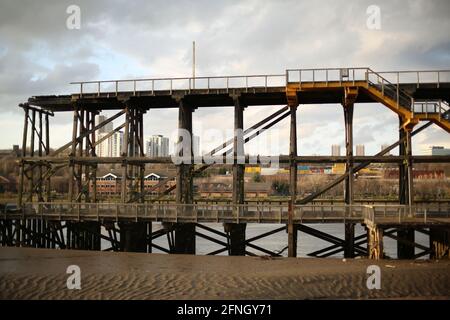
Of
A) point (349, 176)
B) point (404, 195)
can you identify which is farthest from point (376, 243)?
point (404, 195)

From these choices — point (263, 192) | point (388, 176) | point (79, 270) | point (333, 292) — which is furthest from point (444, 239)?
point (388, 176)

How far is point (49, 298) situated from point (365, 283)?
11988 mm

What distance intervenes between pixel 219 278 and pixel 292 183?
9.61 metres

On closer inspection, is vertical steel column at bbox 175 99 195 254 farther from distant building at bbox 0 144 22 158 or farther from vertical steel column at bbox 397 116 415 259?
distant building at bbox 0 144 22 158

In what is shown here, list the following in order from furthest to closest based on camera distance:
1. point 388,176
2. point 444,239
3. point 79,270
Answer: point 388,176, point 444,239, point 79,270

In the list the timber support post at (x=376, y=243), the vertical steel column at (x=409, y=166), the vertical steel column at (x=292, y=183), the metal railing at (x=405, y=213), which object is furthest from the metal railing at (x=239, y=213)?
the vertical steel column at (x=409, y=166)

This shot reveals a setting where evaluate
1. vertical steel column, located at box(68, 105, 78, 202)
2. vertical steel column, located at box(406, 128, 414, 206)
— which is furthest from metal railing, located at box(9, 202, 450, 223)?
vertical steel column, located at box(68, 105, 78, 202)

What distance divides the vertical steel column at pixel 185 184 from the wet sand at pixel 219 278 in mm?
3836

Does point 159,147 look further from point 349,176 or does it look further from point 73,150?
point 349,176

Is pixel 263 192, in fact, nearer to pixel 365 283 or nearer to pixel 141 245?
pixel 141 245

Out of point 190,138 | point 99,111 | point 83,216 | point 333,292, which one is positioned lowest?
point 333,292

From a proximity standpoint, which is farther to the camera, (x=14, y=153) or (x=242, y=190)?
(x=14, y=153)

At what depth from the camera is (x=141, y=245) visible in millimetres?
27172

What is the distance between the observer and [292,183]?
25328 mm
